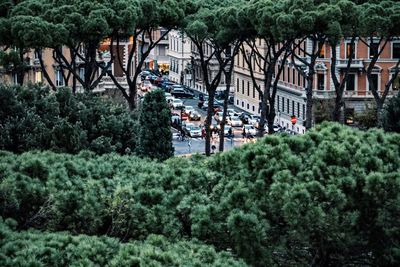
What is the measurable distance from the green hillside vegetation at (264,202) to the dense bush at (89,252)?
125 centimetres

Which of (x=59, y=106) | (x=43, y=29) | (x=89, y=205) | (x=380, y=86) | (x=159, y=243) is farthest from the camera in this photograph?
(x=380, y=86)

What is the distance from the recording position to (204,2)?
57812 millimetres

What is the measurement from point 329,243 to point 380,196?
134 centimetres

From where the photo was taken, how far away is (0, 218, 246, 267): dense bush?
1597cm

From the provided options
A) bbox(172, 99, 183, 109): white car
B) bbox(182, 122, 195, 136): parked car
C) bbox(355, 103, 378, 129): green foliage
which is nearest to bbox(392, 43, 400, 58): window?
bbox(355, 103, 378, 129): green foliage

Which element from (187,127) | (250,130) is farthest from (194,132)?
(250,130)

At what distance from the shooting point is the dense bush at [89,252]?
16.0 metres

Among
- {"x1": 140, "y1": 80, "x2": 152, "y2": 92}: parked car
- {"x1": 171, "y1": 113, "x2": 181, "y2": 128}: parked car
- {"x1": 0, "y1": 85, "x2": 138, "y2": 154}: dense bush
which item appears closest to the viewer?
{"x1": 0, "y1": 85, "x2": 138, "y2": 154}: dense bush

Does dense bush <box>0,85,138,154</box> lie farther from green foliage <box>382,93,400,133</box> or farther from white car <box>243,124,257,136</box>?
white car <box>243,124,257,136</box>

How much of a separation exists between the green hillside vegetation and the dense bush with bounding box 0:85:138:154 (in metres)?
11.0

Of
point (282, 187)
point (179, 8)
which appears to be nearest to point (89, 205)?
point (282, 187)

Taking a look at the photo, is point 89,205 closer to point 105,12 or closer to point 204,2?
point 105,12

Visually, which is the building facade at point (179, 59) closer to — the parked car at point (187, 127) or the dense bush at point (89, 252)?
the parked car at point (187, 127)

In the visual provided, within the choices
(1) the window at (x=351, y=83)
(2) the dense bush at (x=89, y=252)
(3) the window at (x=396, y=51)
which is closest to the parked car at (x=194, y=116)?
(1) the window at (x=351, y=83)
